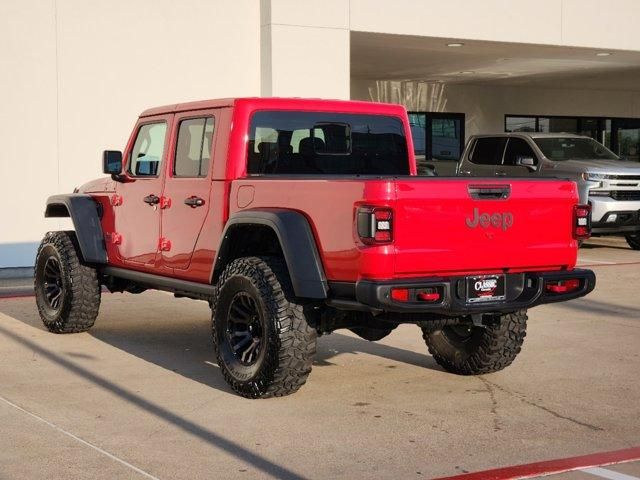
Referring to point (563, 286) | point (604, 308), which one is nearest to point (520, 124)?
point (604, 308)

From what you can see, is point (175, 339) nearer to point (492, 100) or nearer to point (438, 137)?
point (438, 137)

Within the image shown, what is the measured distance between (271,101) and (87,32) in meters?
7.59

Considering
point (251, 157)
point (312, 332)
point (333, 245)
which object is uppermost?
point (251, 157)

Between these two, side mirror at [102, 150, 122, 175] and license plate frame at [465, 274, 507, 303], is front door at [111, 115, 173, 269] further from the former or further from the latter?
license plate frame at [465, 274, 507, 303]

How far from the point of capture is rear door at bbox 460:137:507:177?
63.0 ft

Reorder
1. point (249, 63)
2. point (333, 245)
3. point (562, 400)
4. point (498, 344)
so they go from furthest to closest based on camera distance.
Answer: point (249, 63) < point (498, 344) < point (562, 400) < point (333, 245)

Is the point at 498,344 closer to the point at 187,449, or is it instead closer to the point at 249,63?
the point at 187,449

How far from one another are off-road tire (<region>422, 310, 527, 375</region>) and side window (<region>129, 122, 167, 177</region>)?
2.45 m

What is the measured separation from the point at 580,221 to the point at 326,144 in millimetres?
1939

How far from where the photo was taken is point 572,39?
62.1 feet

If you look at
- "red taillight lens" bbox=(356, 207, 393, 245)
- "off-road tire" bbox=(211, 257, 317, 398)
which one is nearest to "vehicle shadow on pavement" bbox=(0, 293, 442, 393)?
"off-road tire" bbox=(211, 257, 317, 398)

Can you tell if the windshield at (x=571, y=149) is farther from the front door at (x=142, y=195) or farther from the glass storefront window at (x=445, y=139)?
the front door at (x=142, y=195)

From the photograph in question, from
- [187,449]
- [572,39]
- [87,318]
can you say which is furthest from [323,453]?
[572,39]

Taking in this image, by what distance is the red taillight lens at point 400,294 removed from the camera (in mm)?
6484
